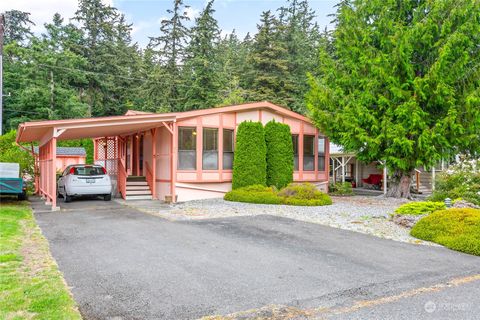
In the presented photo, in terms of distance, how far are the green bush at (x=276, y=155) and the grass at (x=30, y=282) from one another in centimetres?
1000

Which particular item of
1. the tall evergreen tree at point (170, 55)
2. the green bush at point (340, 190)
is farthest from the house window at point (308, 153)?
the tall evergreen tree at point (170, 55)

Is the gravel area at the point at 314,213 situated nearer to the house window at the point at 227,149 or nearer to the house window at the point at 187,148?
the house window at the point at 187,148

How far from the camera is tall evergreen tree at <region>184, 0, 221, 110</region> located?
1281 inches

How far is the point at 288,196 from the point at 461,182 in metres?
6.20

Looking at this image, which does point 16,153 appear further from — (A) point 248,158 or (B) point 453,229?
(B) point 453,229

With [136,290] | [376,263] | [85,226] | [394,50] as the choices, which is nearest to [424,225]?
[376,263]

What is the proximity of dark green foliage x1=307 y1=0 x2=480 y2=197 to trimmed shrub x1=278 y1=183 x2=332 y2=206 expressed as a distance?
10.5 feet

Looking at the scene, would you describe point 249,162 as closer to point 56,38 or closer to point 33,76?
point 33,76

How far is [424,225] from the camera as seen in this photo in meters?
7.73

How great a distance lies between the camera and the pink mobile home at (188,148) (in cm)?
1348

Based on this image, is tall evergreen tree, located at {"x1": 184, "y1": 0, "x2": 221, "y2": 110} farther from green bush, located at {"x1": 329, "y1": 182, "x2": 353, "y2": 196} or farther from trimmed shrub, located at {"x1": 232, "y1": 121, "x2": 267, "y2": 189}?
trimmed shrub, located at {"x1": 232, "y1": 121, "x2": 267, "y2": 189}

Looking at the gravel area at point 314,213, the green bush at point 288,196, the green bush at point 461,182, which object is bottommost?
the gravel area at point 314,213

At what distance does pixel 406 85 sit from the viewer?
1425cm

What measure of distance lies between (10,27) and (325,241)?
4633 centimetres
